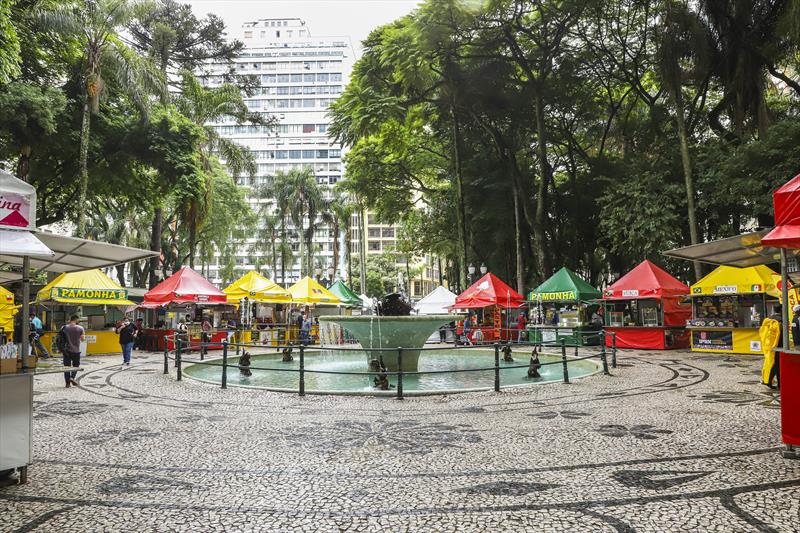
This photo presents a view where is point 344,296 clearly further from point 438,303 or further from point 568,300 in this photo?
point 568,300

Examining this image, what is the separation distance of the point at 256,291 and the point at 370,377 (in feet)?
43.2

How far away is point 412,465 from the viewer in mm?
5480

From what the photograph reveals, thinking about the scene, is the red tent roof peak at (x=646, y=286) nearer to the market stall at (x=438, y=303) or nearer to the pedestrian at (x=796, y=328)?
the market stall at (x=438, y=303)

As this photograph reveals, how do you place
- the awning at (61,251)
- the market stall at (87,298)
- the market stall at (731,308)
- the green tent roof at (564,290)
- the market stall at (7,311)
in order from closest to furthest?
1. the awning at (61,251)
2. the market stall at (7,311)
3. the market stall at (731,308)
4. the market stall at (87,298)
5. the green tent roof at (564,290)

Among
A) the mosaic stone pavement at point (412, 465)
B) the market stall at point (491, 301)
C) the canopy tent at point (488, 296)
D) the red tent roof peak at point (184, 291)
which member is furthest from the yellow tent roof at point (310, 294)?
the mosaic stone pavement at point (412, 465)

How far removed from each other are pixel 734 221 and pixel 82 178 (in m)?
25.1

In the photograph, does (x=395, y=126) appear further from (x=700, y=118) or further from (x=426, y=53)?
(x=700, y=118)

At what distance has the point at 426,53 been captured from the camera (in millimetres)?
21562

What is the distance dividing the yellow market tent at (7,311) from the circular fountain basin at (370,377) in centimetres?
694

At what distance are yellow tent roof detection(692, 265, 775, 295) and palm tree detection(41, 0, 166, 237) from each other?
21120 millimetres

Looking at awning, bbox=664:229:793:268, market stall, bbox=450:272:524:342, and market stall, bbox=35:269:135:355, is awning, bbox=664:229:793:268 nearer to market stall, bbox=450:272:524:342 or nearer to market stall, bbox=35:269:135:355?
market stall, bbox=450:272:524:342

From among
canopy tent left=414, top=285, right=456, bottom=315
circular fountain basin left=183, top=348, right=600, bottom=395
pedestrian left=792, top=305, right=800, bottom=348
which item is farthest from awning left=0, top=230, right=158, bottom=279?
canopy tent left=414, top=285, right=456, bottom=315

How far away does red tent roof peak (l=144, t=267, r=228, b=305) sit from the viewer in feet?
67.3

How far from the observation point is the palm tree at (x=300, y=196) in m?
51.4
